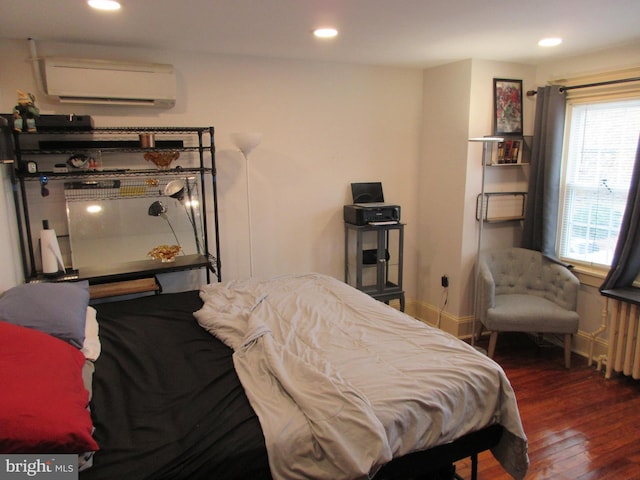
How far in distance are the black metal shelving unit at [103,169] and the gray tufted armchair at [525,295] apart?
205cm

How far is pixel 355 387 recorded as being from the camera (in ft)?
4.98

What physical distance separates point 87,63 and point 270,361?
2.29 metres

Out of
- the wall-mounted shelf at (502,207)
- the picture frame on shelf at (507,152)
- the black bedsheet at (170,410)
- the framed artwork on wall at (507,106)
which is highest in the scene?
the framed artwork on wall at (507,106)

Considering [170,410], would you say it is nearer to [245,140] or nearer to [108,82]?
[245,140]

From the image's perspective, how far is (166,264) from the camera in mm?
2949

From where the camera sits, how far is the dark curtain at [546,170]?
129 inches

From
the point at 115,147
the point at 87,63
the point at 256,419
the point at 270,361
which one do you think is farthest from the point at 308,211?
the point at 256,419

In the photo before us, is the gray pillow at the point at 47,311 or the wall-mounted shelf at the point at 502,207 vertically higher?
the wall-mounted shelf at the point at 502,207

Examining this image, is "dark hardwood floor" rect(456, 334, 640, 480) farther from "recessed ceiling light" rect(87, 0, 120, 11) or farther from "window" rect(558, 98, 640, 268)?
"recessed ceiling light" rect(87, 0, 120, 11)

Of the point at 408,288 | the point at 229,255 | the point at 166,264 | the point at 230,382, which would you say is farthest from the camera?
the point at 408,288

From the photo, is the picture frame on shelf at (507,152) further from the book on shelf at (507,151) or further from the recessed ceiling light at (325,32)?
the recessed ceiling light at (325,32)

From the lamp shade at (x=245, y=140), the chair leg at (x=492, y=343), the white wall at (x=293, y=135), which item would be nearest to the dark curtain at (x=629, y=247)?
the chair leg at (x=492, y=343)

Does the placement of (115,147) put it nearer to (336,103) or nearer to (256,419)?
(336,103)

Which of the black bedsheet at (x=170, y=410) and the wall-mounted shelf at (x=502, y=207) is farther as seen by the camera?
the wall-mounted shelf at (x=502, y=207)
